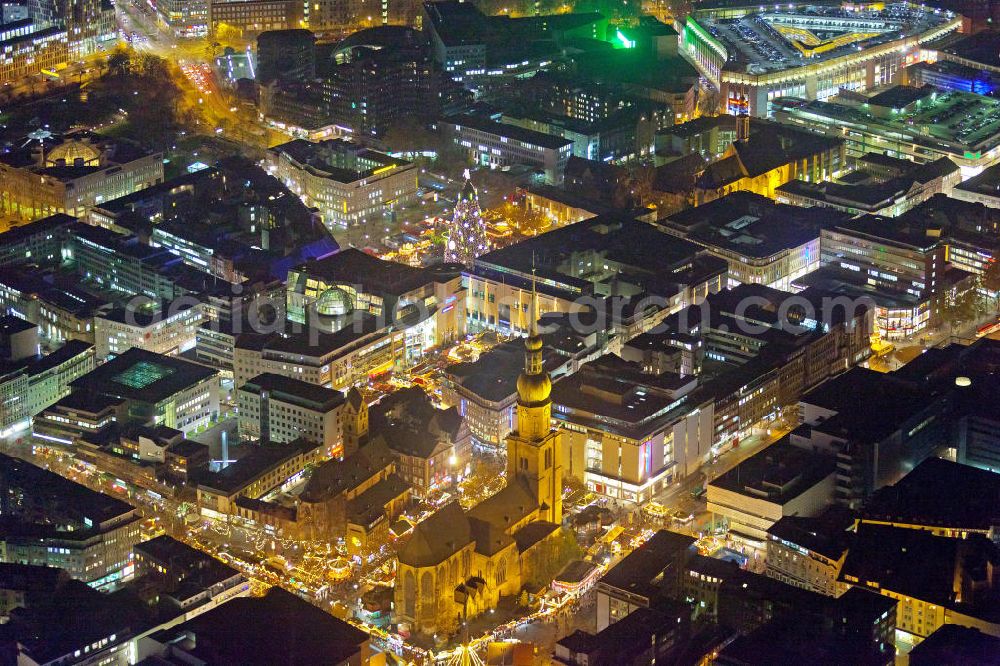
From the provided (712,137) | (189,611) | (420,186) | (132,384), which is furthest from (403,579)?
(712,137)

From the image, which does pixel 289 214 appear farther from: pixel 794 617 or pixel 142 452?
pixel 794 617

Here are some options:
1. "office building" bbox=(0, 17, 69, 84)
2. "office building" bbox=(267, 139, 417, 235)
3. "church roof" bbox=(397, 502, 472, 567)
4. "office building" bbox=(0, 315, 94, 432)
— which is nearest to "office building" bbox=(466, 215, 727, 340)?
"office building" bbox=(267, 139, 417, 235)

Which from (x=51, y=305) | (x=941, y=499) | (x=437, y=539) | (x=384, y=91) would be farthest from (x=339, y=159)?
(x=941, y=499)

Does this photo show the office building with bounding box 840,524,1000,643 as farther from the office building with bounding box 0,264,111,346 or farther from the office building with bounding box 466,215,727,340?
the office building with bounding box 0,264,111,346

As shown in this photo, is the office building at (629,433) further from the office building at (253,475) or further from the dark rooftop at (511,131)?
the dark rooftop at (511,131)

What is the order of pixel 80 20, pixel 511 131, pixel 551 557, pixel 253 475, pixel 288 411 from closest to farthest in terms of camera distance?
pixel 551 557 < pixel 253 475 < pixel 288 411 < pixel 511 131 < pixel 80 20

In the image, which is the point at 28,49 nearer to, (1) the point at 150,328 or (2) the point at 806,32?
(1) the point at 150,328

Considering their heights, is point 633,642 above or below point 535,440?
below
